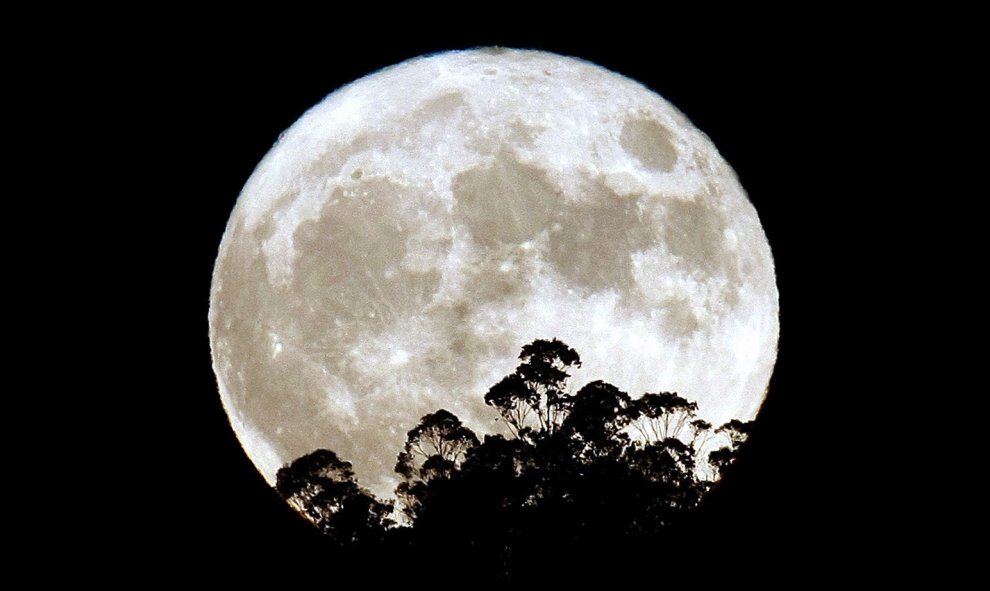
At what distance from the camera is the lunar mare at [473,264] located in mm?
14258

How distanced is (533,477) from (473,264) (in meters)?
3.21

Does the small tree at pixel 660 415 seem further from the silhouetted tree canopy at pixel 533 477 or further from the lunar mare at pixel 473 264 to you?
the lunar mare at pixel 473 264

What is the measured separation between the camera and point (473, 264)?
14.2 meters

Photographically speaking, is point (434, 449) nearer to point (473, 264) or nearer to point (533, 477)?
point (533, 477)

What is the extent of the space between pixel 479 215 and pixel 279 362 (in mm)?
3784

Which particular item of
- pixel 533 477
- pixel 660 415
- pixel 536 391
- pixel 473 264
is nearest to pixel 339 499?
pixel 533 477

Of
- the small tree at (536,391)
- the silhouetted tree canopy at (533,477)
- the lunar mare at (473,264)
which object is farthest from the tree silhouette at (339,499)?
the small tree at (536,391)

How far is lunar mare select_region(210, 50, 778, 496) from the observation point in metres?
14.3

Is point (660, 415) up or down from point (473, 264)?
down

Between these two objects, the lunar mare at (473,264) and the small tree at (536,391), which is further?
the lunar mare at (473,264)

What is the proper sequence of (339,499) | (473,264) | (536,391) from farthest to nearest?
(339,499), (473,264), (536,391)

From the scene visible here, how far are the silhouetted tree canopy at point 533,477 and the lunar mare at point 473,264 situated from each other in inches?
11.2

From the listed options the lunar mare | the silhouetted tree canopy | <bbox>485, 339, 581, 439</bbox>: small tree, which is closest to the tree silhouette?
the silhouetted tree canopy

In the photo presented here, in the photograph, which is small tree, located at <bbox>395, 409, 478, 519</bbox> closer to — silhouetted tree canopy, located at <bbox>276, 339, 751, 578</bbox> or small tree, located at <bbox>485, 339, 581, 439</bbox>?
silhouetted tree canopy, located at <bbox>276, 339, 751, 578</bbox>
